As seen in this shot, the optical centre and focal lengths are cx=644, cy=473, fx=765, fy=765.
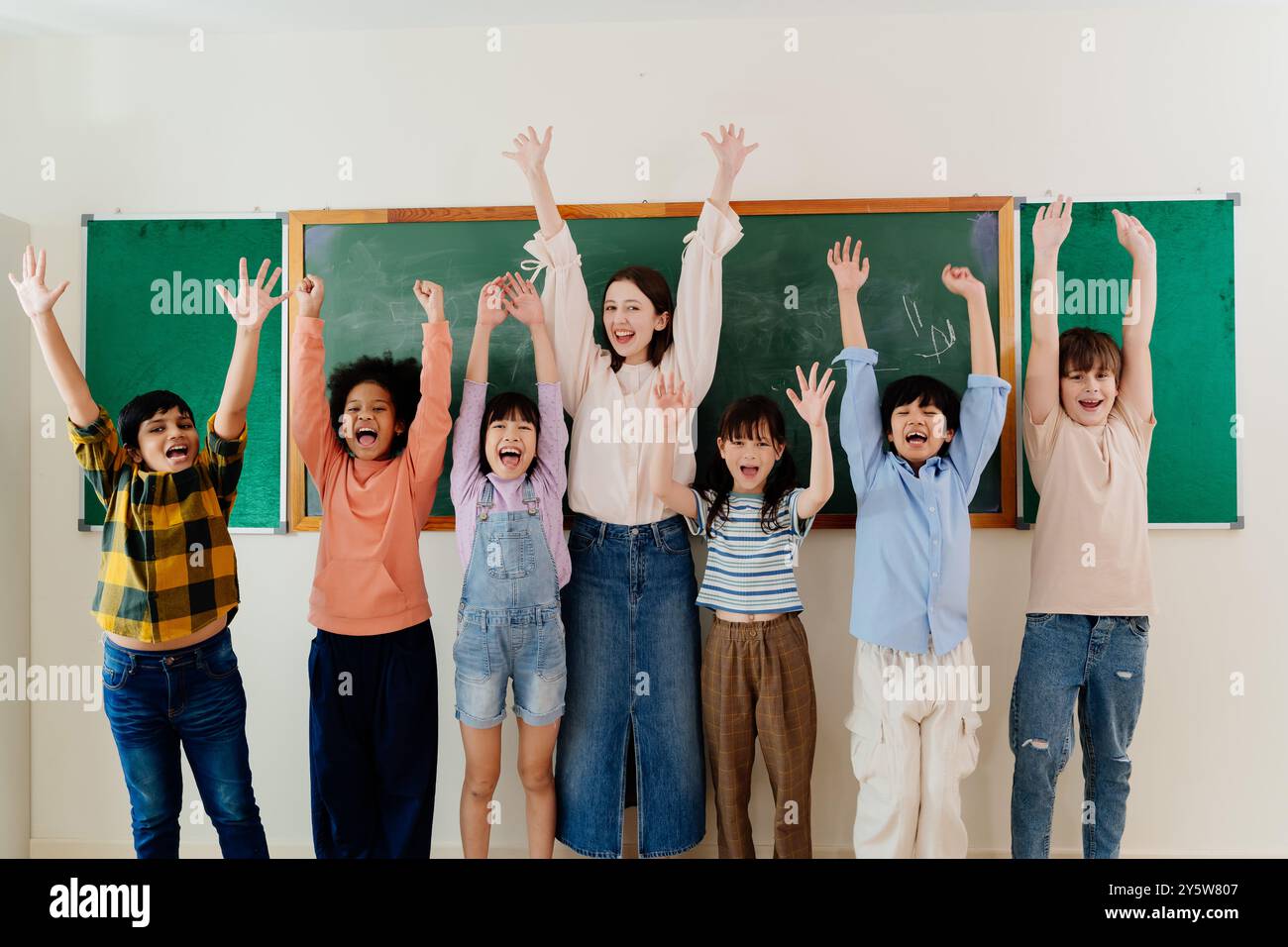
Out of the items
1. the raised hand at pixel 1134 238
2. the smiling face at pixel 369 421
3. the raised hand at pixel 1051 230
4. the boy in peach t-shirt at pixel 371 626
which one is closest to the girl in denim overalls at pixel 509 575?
the boy in peach t-shirt at pixel 371 626

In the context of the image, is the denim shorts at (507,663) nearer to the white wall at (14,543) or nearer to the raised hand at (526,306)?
the raised hand at (526,306)

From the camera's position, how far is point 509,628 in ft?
7.04

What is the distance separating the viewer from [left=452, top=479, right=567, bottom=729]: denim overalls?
2148 mm

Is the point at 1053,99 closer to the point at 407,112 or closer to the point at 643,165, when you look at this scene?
the point at 643,165

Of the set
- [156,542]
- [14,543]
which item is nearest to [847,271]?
[156,542]

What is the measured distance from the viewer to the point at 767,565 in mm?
2213

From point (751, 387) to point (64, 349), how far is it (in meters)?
1.96

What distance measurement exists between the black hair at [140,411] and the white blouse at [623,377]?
3.56 feet

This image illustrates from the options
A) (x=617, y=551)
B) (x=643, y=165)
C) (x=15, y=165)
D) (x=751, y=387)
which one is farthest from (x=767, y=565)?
(x=15, y=165)

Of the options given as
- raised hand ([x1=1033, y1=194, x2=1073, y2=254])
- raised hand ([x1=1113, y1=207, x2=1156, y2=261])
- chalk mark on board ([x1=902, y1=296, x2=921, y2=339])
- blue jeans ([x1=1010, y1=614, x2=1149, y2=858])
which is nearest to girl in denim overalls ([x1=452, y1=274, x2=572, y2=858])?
chalk mark on board ([x1=902, y1=296, x2=921, y2=339])

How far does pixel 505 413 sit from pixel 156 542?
994 mm

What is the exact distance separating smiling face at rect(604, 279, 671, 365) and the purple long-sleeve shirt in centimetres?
25

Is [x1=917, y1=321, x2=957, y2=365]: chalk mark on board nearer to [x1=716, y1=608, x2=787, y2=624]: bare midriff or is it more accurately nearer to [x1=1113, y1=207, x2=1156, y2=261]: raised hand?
[x1=1113, y1=207, x2=1156, y2=261]: raised hand

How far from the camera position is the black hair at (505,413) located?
2.21 metres
